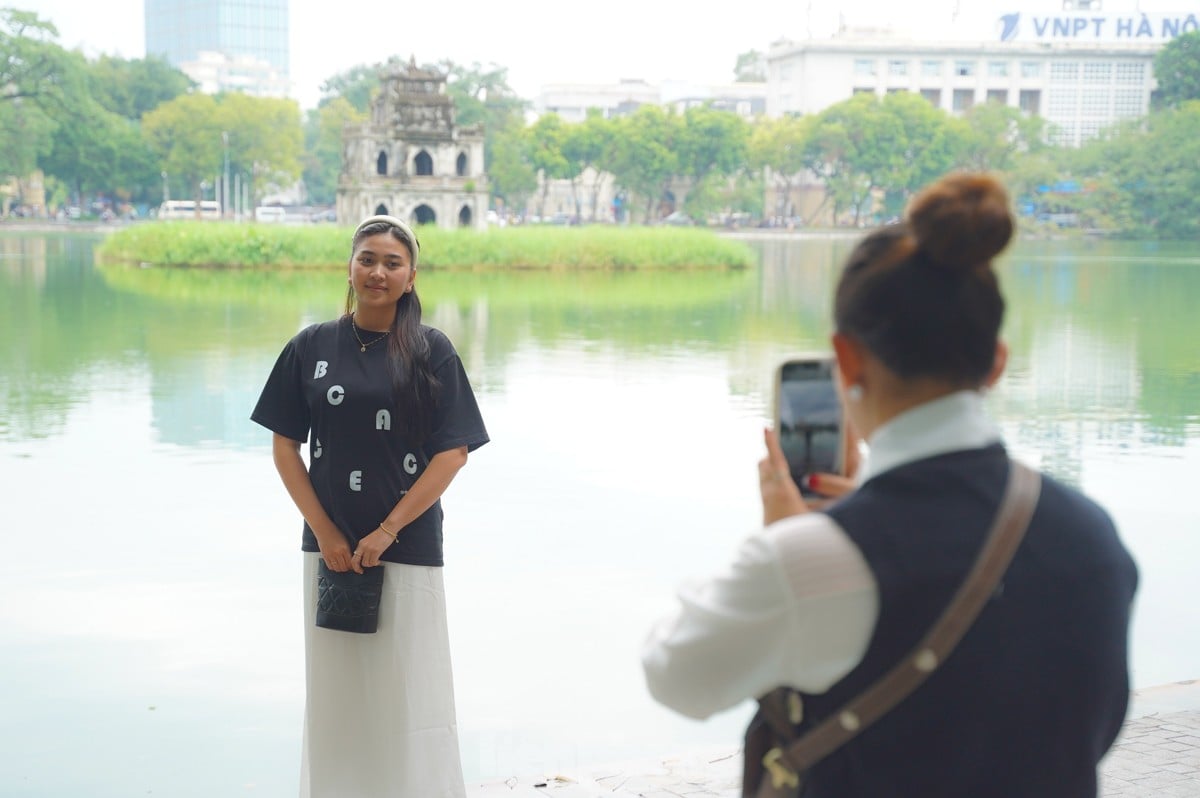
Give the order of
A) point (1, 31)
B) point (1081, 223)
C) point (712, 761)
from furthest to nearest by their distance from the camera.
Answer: point (1081, 223) < point (1, 31) < point (712, 761)

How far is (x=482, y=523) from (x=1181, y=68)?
232 feet

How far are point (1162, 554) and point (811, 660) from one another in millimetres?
5966

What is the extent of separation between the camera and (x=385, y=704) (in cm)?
309

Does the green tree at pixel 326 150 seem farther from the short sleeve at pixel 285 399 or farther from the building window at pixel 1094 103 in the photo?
the short sleeve at pixel 285 399

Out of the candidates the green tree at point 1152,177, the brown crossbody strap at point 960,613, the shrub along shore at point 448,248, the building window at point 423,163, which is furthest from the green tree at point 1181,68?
the brown crossbody strap at point 960,613

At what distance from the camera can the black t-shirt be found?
3047 millimetres

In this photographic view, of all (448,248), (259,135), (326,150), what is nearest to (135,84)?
(326,150)

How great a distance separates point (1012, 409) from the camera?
11.8 meters

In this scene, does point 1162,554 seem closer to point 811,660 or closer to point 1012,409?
point 1012,409

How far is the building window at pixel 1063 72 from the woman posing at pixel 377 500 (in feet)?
272

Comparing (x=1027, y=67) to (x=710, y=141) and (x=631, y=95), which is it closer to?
(x=710, y=141)

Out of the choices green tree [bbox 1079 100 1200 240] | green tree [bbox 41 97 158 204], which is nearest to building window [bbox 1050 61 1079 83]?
green tree [bbox 1079 100 1200 240]

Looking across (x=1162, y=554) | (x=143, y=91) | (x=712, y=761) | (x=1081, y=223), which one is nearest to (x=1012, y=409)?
(x=1162, y=554)

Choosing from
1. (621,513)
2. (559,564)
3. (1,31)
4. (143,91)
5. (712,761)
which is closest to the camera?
(712,761)
